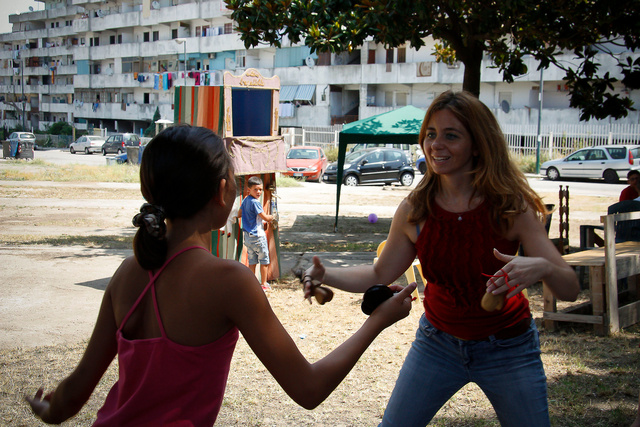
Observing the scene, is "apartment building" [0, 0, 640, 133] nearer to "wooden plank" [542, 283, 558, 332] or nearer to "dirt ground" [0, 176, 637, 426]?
"dirt ground" [0, 176, 637, 426]

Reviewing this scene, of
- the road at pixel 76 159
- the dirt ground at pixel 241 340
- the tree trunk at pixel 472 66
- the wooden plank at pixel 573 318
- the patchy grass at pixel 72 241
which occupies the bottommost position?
the patchy grass at pixel 72 241

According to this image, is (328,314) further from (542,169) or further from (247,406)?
(542,169)

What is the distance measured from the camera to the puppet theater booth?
7.36 metres

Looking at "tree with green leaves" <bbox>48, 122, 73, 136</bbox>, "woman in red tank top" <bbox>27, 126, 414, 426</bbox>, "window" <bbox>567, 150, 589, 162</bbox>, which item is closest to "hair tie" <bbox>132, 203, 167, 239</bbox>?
"woman in red tank top" <bbox>27, 126, 414, 426</bbox>

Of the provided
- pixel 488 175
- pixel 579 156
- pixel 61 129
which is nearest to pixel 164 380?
pixel 488 175

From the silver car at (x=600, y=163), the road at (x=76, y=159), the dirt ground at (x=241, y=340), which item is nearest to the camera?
the dirt ground at (x=241, y=340)

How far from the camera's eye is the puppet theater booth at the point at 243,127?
7.36 metres

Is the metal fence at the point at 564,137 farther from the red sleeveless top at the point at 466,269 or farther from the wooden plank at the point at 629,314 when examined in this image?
the red sleeveless top at the point at 466,269

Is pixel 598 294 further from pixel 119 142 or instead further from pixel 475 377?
pixel 119 142

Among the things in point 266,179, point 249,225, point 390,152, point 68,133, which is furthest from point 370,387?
point 68,133

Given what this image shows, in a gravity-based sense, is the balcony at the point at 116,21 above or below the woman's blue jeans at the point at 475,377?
above

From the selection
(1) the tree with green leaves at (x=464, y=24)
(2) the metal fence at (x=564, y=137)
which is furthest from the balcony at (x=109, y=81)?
(1) the tree with green leaves at (x=464, y=24)

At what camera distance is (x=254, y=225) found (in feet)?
25.2

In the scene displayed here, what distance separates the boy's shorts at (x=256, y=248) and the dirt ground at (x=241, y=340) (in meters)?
0.48
